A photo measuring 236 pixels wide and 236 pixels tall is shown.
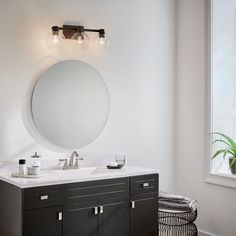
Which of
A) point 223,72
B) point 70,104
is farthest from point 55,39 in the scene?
point 223,72

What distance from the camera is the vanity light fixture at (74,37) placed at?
351cm

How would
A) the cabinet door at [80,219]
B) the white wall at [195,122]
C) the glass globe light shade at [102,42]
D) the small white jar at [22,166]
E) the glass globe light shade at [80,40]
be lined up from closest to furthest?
1. the cabinet door at [80,219]
2. the small white jar at [22,166]
3. the glass globe light shade at [80,40]
4. the glass globe light shade at [102,42]
5. the white wall at [195,122]

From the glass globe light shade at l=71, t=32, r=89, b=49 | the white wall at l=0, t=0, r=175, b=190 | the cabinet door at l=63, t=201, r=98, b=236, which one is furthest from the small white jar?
the glass globe light shade at l=71, t=32, r=89, b=49

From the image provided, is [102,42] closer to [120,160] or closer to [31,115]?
[31,115]

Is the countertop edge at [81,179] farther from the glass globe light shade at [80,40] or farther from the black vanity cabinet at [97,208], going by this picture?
the glass globe light shade at [80,40]

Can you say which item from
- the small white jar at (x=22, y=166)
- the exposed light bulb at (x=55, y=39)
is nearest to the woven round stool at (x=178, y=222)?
the small white jar at (x=22, y=166)

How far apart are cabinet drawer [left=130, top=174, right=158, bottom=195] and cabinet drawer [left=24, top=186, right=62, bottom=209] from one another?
0.69 meters

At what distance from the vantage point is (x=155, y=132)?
13.7 ft

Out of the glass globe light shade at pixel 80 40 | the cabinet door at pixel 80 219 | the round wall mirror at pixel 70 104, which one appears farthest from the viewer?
the glass globe light shade at pixel 80 40

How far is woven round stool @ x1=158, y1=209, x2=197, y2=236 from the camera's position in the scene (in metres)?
3.57

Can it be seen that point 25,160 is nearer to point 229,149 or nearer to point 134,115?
point 134,115

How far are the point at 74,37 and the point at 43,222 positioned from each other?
5.36 ft

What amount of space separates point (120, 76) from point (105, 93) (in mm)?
258

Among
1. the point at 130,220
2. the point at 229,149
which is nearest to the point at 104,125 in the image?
the point at 130,220
